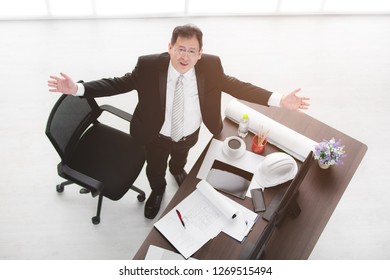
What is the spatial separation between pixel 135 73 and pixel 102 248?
1530 millimetres

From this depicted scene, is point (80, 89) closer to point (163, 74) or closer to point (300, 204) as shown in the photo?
point (163, 74)

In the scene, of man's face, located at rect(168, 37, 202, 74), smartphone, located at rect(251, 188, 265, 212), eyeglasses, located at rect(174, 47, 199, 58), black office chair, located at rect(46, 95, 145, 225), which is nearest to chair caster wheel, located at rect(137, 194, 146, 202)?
black office chair, located at rect(46, 95, 145, 225)

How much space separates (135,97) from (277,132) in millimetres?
1973

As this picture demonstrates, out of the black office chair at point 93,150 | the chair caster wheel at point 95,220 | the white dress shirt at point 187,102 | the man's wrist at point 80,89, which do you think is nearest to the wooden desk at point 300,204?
the white dress shirt at point 187,102

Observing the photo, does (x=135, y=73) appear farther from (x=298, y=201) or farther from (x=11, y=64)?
(x=11, y=64)

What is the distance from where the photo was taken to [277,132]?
270cm

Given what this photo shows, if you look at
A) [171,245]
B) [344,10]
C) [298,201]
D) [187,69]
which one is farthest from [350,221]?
[344,10]

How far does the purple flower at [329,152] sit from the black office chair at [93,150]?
1.30 metres

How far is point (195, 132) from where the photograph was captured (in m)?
2.97

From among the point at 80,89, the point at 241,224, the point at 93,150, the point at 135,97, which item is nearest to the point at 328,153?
the point at 241,224

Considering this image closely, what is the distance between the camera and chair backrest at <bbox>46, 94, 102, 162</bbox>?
265cm

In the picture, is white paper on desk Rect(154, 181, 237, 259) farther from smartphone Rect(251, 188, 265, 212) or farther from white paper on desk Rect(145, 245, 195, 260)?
smartphone Rect(251, 188, 265, 212)

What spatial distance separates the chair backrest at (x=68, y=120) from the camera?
2650 millimetres

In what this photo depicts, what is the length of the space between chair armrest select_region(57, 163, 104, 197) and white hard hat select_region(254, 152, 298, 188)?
3.56 feet
